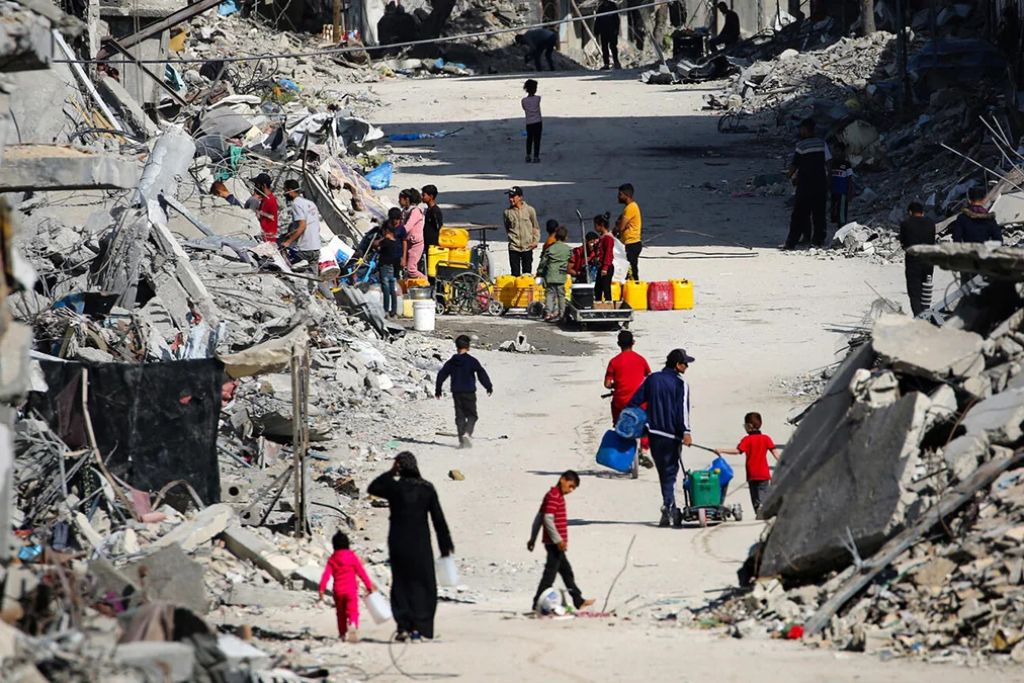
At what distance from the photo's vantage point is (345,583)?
10367 mm

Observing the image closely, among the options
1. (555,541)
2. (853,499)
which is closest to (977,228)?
(853,499)

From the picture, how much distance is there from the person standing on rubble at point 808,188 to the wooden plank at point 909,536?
13665 mm

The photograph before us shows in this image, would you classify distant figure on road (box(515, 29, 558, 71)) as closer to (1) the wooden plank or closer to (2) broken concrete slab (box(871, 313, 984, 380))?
(2) broken concrete slab (box(871, 313, 984, 380))

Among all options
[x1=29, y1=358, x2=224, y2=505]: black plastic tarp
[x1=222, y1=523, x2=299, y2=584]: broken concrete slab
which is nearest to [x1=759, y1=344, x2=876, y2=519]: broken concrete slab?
[x1=222, y1=523, x2=299, y2=584]: broken concrete slab

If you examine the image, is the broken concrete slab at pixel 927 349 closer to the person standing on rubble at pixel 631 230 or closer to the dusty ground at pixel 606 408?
the dusty ground at pixel 606 408

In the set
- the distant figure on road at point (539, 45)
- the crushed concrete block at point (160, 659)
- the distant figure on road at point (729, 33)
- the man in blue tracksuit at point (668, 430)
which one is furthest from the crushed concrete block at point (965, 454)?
the distant figure on road at point (539, 45)

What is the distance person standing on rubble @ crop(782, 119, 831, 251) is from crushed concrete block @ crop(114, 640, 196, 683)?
57.2 ft

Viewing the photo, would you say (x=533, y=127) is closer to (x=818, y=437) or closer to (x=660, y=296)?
(x=660, y=296)

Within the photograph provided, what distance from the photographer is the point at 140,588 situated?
954 centimetres

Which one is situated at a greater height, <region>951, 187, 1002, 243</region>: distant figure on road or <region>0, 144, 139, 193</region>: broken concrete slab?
<region>0, 144, 139, 193</region>: broken concrete slab

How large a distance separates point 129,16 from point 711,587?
1759cm

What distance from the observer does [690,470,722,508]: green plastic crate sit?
13.2 metres

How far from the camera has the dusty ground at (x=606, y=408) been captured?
9750 millimetres

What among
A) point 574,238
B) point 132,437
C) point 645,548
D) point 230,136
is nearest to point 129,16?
point 230,136
